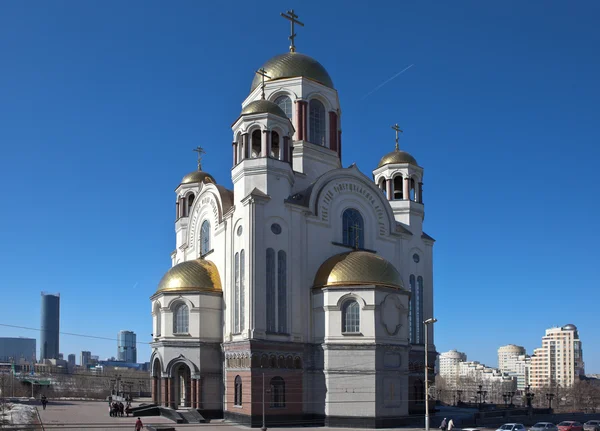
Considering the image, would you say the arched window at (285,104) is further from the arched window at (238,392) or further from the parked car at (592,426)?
the parked car at (592,426)

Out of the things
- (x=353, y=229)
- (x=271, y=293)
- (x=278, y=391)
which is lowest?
(x=278, y=391)

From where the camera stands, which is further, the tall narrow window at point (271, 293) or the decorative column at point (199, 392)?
the decorative column at point (199, 392)

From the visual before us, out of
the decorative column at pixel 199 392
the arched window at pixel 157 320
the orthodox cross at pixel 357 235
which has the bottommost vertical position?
the decorative column at pixel 199 392

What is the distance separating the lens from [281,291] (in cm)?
3431

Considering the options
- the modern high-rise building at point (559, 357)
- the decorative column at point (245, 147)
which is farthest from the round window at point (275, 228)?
the modern high-rise building at point (559, 357)

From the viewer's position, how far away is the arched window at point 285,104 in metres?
40.8

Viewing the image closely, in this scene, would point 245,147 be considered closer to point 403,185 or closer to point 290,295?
point 290,295

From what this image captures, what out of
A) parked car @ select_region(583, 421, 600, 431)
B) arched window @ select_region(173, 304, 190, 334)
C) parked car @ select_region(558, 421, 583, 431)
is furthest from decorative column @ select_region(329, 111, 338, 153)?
parked car @ select_region(583, 421, 600, 431)

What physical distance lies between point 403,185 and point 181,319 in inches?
632

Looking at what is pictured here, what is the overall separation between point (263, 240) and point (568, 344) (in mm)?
143734

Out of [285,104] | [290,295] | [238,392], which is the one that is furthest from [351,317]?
[285,104]

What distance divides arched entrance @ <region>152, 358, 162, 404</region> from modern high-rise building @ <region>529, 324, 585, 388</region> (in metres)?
135

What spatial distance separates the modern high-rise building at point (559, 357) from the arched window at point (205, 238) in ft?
434

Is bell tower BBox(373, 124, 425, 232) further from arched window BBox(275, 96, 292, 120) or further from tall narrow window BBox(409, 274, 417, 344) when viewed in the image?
arched window BBox(275, 96, 292, 120)
